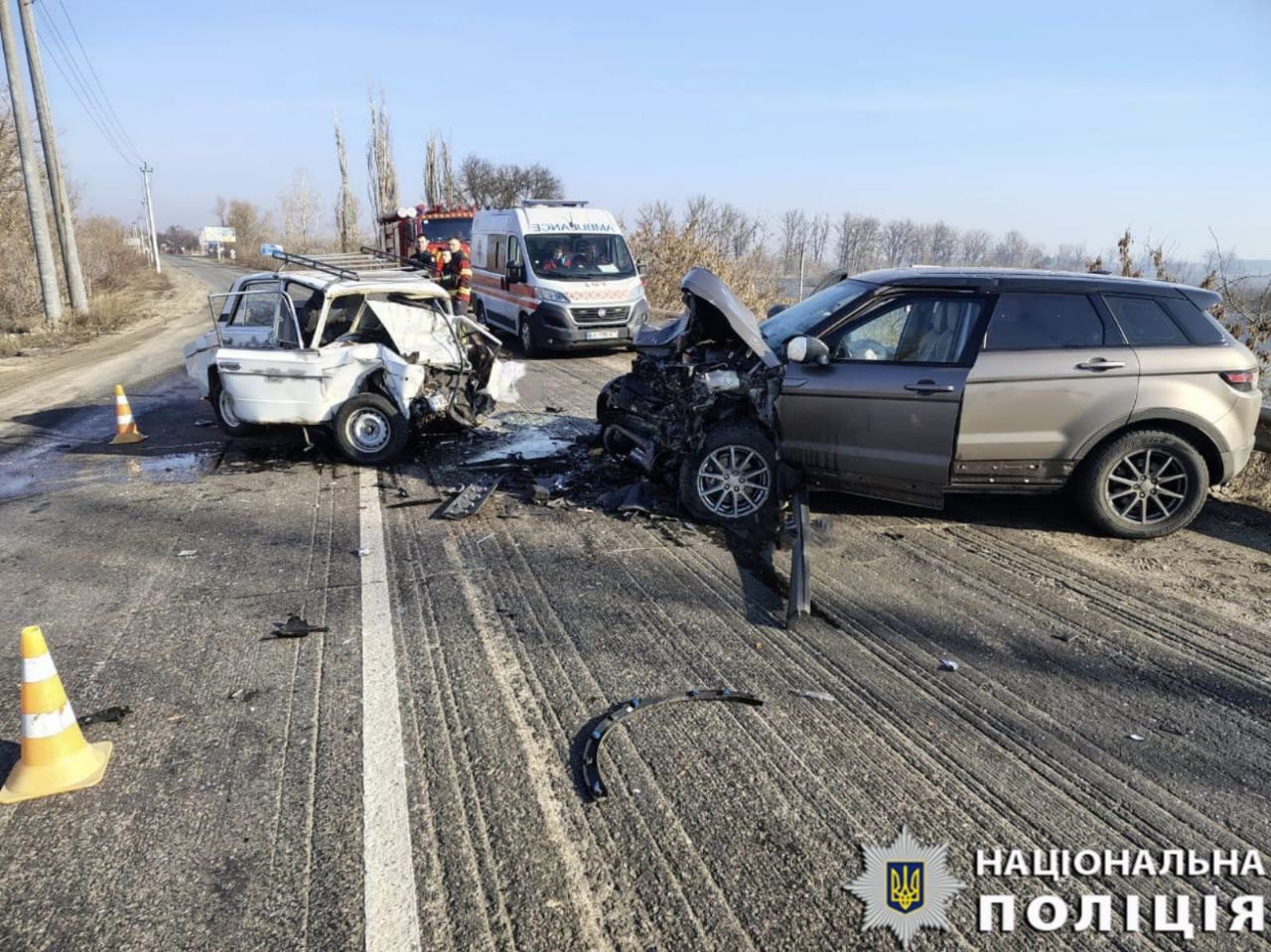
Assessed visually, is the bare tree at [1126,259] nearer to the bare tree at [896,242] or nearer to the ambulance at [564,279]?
the ambulance at [564,279]

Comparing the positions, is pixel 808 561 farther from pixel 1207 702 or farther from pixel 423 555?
pixel 423 555

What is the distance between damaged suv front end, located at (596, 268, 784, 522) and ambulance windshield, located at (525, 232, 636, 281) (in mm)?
8226

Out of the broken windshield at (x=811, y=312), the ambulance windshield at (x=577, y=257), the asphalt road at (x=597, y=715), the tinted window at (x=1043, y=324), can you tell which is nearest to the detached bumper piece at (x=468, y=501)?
the asphalt road at (x=597, y=715)

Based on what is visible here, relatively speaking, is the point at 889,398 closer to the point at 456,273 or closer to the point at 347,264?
the point at 347,264

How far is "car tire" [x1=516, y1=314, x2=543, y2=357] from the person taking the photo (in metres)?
14.2

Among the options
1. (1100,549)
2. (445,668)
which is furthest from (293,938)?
(1100,549)

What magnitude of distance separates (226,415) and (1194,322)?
28.7 feet

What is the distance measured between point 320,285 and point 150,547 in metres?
3.32

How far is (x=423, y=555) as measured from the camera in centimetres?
542

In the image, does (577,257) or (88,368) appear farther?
(577,257)

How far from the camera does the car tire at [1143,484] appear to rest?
5496 mm

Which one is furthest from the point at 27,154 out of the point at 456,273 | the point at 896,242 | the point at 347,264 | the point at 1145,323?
the point at 896,242

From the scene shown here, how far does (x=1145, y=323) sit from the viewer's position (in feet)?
18.2

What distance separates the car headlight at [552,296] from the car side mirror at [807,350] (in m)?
8.62
